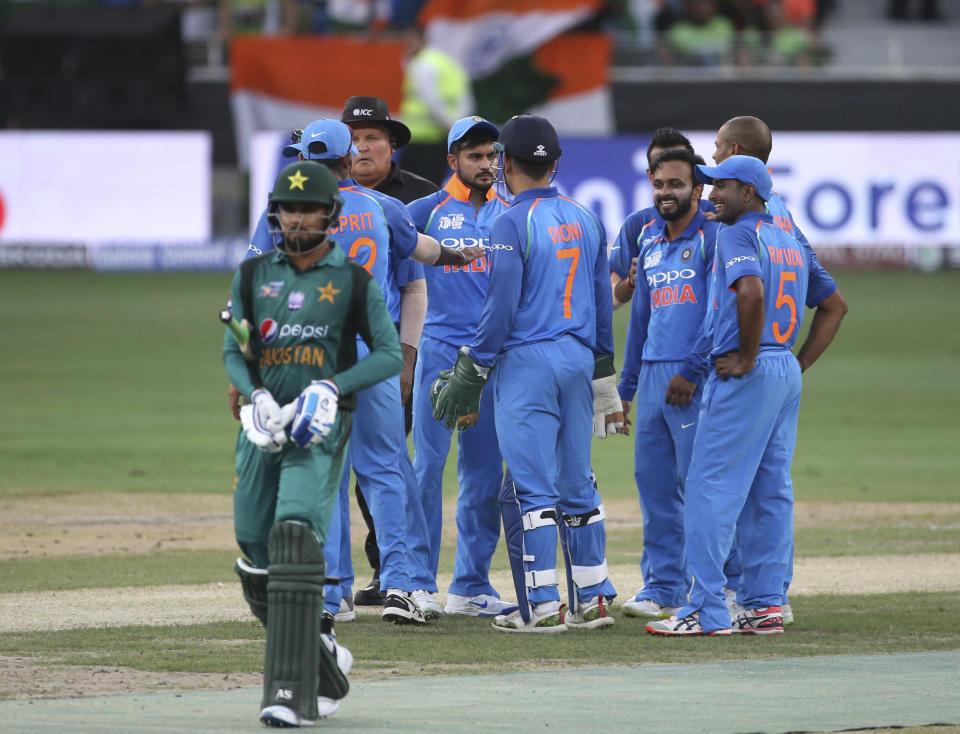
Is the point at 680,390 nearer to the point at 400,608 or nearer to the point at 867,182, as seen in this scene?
the point at 400,608

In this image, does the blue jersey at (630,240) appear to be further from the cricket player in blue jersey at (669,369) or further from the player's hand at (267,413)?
the player's hand at (267,413)

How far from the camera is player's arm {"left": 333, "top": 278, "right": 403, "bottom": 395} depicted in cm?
623

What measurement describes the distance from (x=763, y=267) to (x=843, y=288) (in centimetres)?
2309

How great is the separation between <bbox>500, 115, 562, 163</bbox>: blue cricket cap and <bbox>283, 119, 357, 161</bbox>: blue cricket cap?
792 millimetres

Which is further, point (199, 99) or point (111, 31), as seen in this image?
point (199, 99)

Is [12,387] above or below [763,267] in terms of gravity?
below

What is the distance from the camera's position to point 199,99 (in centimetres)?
3488

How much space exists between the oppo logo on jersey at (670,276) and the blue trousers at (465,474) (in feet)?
3.39

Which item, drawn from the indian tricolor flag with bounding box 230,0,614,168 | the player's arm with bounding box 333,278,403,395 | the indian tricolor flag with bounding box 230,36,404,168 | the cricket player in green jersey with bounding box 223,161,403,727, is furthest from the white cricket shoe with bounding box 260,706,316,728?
the indian tricolor flag with bounding box 230,36,404,168

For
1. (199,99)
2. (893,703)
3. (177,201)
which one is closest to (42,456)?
(893,703)

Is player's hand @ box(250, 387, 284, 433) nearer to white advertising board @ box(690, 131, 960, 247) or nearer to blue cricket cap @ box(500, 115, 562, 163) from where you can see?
blue cricket cap @ box(500, 115, 562, 163)

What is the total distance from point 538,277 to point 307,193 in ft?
6.30

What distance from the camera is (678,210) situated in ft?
26.9

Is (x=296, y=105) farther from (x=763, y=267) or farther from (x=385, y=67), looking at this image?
(x=763, y=267)
